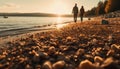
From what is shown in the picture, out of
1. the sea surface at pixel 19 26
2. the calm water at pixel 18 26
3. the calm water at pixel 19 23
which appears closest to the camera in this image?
the sea surface at pixel 19 26

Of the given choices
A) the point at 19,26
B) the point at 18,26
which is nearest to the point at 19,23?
the point at 19,26

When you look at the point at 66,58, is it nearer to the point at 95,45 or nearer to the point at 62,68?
the point at 62,68

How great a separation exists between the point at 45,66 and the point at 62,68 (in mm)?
367

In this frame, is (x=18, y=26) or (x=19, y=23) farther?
(x=19, y=23)

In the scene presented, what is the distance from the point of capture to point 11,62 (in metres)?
5.28

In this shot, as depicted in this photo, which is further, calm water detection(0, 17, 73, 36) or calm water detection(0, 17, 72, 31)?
calm water detection(0, 17, 72, 31)

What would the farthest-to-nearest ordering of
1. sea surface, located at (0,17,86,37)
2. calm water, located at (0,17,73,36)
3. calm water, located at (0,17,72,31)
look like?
calm water, located at (0,17,72,31) < calm water, located at (0,17,73,36) < sea surface, located at (0,17,86,37)

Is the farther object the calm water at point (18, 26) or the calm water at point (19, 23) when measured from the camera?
the calm water at point (19, 23)

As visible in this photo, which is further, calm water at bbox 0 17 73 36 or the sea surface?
calm water at bbox 0 17 73 36

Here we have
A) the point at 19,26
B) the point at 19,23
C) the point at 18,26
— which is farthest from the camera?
the point at 19,23

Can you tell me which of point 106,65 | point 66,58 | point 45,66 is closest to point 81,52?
point 66,58

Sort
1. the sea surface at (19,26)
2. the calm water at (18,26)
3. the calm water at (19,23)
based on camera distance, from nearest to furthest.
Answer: the sea surface at (19,26)
the calm water at (18,26)
the calm water at (19,23)

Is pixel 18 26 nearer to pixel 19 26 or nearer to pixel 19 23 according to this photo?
pixel 19 26

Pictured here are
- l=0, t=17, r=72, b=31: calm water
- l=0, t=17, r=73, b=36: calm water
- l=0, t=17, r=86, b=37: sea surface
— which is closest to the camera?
l=0, t=17, r=86, b=37: sea surface
